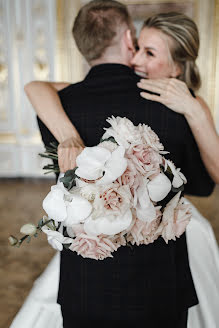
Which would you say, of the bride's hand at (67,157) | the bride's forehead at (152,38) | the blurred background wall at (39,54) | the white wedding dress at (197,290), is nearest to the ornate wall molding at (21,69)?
the blurred background wall at (39,54)

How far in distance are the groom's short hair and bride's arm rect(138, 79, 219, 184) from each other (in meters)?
0.22

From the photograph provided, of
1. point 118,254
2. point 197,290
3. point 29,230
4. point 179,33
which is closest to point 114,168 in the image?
point 29,230

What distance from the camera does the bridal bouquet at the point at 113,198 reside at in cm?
74

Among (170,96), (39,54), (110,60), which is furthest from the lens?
(39,54)

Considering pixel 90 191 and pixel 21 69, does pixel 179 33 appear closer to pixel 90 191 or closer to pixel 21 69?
pixel 90 191

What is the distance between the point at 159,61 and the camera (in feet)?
5.24

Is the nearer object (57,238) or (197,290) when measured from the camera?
(57,238)

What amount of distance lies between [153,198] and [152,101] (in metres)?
0.42

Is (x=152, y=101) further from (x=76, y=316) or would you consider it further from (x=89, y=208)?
(x=76, y=316)

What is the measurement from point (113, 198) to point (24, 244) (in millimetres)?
3018

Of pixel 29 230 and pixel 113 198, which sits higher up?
pixel 113 198

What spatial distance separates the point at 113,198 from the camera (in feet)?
2.43

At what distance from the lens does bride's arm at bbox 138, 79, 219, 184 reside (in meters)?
1.12

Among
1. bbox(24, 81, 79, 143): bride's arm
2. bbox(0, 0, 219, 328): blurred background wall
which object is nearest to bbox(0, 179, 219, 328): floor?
bbox(0, 0, 219, 328): blurred background wall
